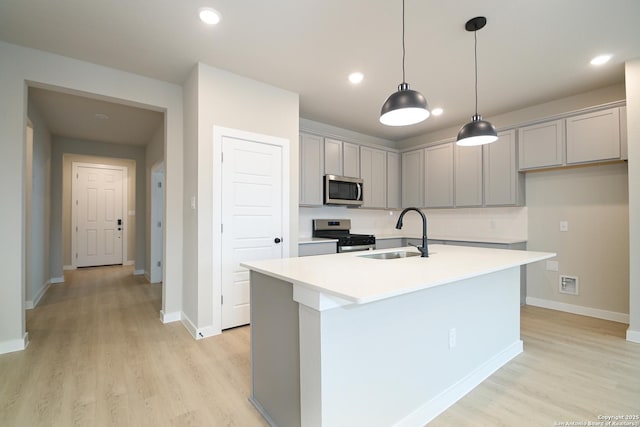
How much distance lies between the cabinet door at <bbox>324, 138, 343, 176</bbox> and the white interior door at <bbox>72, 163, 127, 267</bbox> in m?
5.63

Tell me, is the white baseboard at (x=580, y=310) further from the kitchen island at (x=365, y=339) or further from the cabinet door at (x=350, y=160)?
the cabinet door at (x=350, y=160)

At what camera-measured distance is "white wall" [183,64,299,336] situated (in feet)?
9.42

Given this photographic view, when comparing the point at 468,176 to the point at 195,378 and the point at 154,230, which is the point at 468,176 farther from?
the point at 154,230

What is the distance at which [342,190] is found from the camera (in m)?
4.41

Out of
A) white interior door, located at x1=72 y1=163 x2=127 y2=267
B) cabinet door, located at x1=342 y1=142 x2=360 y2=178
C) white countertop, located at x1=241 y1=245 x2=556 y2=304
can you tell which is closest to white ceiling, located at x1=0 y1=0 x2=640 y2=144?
cabinet door, located at x1=342 y1=142 x2=360 y2=178

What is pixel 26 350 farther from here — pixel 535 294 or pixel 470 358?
pixel 535 294

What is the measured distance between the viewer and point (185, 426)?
1.64 meters

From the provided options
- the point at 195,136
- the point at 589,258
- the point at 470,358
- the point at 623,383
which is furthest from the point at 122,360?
the point at 589,258

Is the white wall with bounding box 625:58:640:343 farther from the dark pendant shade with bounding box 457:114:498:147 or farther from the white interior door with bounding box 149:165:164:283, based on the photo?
the white interior door with bounding box 149:165:164:283

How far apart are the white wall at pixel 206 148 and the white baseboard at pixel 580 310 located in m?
3.94

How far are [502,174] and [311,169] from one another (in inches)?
100

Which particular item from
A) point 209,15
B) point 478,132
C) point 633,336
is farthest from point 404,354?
point 633,336

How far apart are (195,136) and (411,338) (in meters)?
2.58

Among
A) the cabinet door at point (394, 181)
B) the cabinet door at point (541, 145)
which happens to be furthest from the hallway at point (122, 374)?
the cabinet door at point (541, 145)
